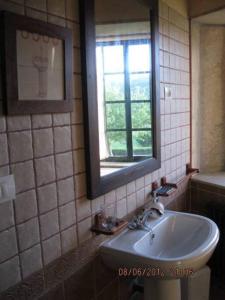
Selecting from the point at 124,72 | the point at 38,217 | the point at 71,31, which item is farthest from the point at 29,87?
the point at 124,72

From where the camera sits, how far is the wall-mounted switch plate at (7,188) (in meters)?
0.87

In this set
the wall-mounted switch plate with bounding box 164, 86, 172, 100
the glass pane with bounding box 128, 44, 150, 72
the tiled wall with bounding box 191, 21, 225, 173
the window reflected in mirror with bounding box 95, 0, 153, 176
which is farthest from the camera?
the tiled wall with bounding box 191, 21, 225, 173

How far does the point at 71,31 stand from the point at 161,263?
0.92 m

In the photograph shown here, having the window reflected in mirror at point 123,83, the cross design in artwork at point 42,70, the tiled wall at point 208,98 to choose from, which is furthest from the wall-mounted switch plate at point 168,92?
the cross design in artwork at point 42,70

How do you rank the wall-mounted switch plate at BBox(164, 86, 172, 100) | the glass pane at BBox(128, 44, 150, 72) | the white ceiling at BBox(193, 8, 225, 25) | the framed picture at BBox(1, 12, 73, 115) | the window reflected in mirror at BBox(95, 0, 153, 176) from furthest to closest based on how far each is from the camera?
the white ceiling at BBox(193, 8, 225, 25), the wall-mounted switch plate at BBox(164, 86, 172, 100), the glass pane at BBox(128, 44, 150, 72), the window reflected in mirror at BBox(95, 0, 153, 176), the framed picture at BBox(1, 12, 73, 115)

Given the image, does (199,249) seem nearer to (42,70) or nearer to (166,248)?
(166,248)

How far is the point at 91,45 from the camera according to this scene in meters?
1.17

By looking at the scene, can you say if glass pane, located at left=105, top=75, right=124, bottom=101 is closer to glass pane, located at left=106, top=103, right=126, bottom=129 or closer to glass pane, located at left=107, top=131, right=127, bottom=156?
glass pane, located at left=106, top=103, right=126, bottom=129

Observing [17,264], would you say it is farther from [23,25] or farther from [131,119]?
[131,119]

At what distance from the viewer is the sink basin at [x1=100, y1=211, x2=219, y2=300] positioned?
3.67ft

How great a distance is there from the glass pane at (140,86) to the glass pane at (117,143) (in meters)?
0.23

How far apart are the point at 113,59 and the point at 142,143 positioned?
0.48 m

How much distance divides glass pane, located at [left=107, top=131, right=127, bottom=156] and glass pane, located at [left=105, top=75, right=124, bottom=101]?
6.6 inches
